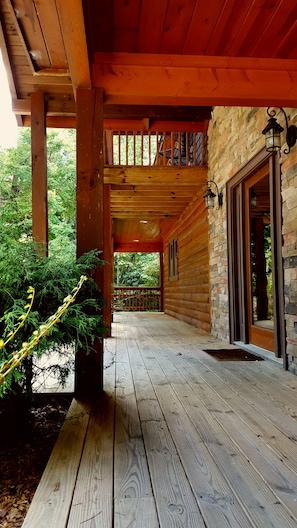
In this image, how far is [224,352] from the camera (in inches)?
158

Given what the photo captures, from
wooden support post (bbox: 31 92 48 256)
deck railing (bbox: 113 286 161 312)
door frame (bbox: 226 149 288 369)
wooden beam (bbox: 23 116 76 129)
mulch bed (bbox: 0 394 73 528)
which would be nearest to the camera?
mulch bed (bbox: 0 394 73 528)

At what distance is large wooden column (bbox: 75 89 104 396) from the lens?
243cm

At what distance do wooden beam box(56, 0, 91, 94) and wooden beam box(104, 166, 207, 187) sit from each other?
2.97m

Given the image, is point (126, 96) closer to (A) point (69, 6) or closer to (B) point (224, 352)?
(A) point (69, 6)

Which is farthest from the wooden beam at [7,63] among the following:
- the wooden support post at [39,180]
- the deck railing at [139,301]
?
the deck railing at [139,301]

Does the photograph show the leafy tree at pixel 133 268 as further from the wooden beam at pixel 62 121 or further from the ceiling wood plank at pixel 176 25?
the ceiling wood plank at pixel 176 25

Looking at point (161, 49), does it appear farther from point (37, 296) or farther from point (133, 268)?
point (133, 268)

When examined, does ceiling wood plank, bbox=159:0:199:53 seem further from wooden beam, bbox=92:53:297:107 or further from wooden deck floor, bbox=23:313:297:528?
wooden deck floor, bbox=23:313:297:528

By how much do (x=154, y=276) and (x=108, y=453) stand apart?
16.1 m

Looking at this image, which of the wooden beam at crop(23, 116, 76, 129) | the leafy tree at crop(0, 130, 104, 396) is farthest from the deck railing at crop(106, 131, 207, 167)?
the leafy tree at crop(0, 130, 104, 396)

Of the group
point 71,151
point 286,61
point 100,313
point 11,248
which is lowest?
point 100,313

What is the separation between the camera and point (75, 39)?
2.17 metres

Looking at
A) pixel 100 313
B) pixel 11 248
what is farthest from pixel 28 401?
pixel 11 248

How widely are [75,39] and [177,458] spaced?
2283 millimetres
